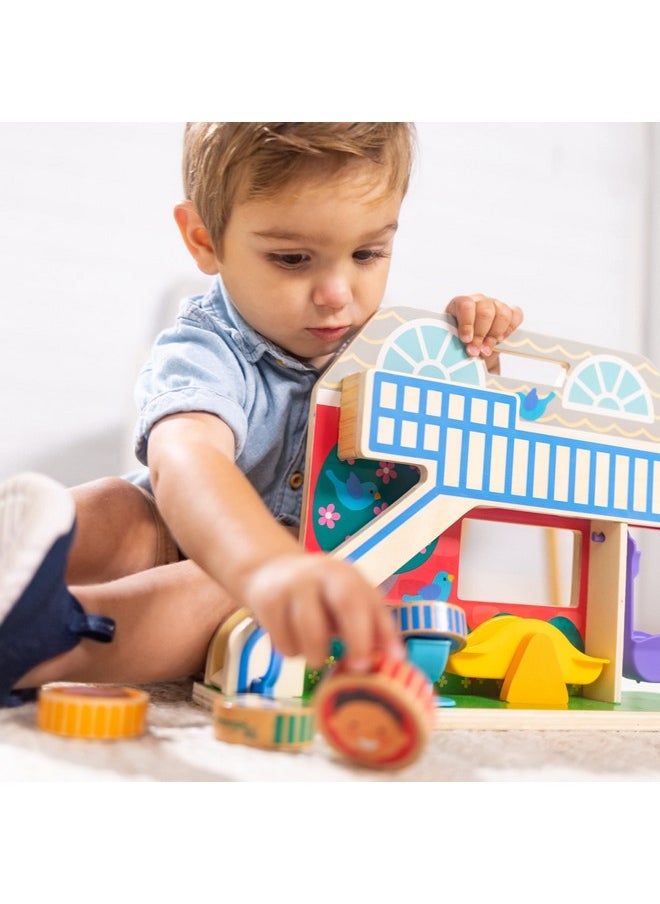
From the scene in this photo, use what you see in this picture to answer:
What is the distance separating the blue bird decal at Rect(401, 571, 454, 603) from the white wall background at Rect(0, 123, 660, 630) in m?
0.51

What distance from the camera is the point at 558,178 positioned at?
1267 millimetres

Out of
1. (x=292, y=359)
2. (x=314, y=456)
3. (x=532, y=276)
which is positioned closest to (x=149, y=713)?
(x=314, y=456)

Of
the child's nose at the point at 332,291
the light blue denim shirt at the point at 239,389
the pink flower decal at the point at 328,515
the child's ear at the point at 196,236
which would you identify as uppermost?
the child's ear at the point at 196,236

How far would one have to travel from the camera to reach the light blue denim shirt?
0.69 m

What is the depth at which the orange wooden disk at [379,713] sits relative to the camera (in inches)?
13.5

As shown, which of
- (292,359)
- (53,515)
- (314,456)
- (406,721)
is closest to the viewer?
(406,721)

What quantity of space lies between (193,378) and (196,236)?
0.14 metres

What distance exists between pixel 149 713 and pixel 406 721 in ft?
0.85

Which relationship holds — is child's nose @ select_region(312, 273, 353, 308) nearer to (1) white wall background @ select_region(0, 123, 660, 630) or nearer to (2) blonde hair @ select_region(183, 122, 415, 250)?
(2) blonde hair @ select_region(183, 122, 415, 250)

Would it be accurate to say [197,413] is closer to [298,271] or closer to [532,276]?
[298,271]

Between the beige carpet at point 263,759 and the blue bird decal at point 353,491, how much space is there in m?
0.18

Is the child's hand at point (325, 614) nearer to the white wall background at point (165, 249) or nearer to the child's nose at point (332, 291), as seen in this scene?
the child's nose at point (332, 291)

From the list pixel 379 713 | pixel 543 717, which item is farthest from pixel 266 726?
pixel 543 717

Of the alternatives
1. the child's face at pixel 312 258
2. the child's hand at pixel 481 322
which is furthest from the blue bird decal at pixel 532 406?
the child's face at pixel 312 258
